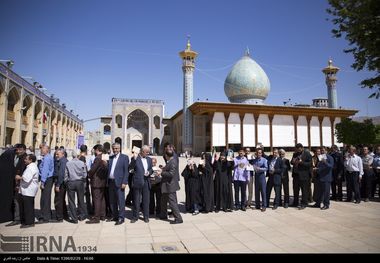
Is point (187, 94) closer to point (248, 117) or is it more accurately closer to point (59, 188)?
point (248, 117)

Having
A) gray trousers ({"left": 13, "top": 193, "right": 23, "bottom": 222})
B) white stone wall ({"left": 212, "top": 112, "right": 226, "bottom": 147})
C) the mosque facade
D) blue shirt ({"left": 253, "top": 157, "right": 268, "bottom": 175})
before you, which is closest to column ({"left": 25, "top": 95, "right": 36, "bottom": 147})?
the mosque facade

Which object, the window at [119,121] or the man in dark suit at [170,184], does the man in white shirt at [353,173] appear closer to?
the man in dark suit at [170,184]

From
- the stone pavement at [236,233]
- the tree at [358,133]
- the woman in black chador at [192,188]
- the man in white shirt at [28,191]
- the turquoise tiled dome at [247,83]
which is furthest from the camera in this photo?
the turquoise tiled dome at [247,83]

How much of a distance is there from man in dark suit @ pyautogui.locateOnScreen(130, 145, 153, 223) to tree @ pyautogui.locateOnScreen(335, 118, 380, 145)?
21303mm

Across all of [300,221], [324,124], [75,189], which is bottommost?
[300,221]

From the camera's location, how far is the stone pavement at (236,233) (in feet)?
12.9

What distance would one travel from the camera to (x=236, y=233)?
4.63m

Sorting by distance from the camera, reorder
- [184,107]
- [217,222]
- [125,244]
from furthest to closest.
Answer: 1. [184,107]
2. [217,222]
3. [125,244]

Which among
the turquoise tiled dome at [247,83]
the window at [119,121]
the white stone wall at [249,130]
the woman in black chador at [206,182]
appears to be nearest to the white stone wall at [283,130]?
the white stone wall at [249,130]

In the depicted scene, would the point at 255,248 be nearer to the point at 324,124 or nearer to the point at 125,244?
the point at 125,244

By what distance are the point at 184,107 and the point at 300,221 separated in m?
26.7

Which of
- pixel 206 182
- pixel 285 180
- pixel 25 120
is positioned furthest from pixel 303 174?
pixel 25 120
